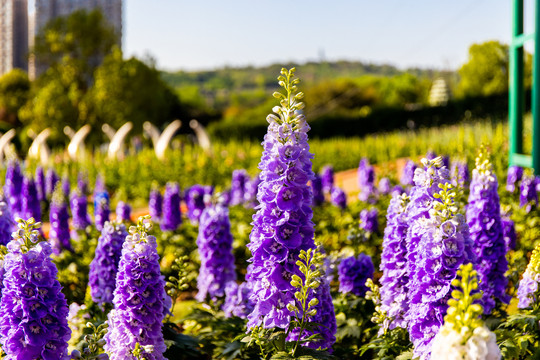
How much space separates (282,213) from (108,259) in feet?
5.44

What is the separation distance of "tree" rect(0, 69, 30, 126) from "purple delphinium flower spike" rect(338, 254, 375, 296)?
39.7 meters

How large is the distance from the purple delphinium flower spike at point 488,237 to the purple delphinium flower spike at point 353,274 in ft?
2.40

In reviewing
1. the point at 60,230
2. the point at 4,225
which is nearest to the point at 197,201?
the point at 60,230

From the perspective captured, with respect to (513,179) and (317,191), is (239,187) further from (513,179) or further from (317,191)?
(513,179)

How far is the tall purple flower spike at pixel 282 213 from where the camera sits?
9.14 ft

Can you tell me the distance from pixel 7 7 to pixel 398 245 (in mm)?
112249

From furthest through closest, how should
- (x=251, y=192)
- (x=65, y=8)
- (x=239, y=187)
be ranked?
(x=65, y=8) → (x=239, y=187) → (x=251, y=192)

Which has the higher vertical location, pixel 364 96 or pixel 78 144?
pixel 364 96

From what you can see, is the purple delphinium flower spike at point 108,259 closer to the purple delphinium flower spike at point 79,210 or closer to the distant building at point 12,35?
the purple delphinium flower spike at point 79,210

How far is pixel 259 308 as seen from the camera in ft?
9.37

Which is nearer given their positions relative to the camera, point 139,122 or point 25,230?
point 25,230

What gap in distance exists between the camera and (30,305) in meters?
2.75

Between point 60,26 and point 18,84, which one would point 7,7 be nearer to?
point 18,84

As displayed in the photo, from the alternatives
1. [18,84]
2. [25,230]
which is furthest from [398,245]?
[18,84]
